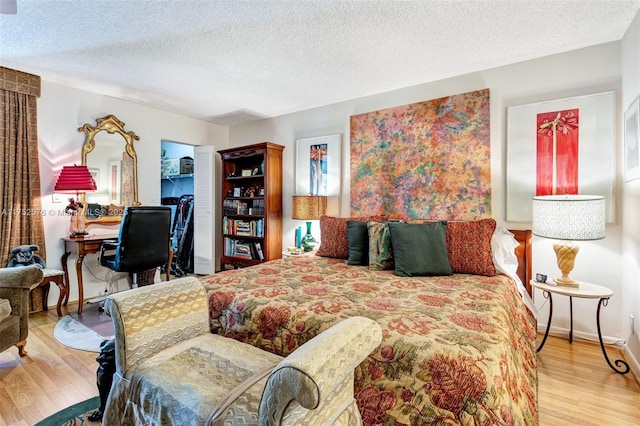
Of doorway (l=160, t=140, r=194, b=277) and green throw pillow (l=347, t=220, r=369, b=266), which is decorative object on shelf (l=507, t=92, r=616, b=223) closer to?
green throw pillow (l=347, t=220, r=369, b=266)

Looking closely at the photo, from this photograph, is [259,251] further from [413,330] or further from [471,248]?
[413,330]

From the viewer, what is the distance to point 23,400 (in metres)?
1.75

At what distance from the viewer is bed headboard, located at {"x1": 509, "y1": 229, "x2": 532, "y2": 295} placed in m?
2.61

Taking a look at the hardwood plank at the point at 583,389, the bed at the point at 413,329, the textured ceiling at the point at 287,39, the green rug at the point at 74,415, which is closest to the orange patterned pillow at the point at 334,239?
the bed at the point at 413,329

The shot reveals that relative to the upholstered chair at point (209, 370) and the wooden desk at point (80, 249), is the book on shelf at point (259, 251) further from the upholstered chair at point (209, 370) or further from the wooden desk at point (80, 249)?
the upholstered chair at point (209, 370)

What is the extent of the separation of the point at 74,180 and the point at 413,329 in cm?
363

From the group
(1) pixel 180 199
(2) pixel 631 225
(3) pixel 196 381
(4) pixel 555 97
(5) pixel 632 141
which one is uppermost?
(4) pixel 555 97

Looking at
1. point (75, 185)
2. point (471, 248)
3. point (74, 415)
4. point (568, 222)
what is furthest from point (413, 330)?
point (75, 185)

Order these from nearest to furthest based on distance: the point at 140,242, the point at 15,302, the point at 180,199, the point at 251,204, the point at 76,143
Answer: the point at 15,302, the point at 140,242, the point at 76,143, the point at 251,204, the point at 180,199

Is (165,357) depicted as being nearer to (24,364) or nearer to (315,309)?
(315,309)

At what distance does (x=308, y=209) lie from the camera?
11.6ft

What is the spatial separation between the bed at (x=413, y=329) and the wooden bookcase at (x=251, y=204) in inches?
71.2

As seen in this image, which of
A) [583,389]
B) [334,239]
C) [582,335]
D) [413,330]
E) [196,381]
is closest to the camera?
[196,381]

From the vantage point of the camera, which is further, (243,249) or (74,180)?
(243,249)
